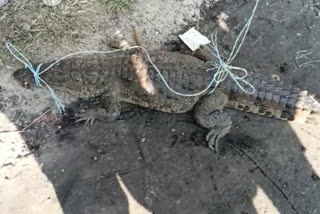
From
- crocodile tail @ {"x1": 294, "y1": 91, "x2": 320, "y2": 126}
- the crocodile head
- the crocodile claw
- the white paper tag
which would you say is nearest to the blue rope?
the crocodile head

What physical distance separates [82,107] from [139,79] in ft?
2.36

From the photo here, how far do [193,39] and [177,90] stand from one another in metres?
0.91

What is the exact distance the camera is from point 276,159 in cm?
423

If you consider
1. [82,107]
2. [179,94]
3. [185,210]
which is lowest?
[185,210]

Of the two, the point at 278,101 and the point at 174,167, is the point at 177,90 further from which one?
the point at 278,101

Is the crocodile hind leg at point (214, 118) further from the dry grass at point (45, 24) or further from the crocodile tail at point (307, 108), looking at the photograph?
the dry grass at point (45, 24)

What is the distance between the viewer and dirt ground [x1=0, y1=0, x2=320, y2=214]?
397cm

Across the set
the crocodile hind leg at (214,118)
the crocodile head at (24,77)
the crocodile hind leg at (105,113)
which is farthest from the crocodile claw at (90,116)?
the crocodile hind leg at (214,118)

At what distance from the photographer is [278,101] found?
4270 millimetres

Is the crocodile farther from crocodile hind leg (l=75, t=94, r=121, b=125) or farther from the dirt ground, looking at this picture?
the dirt ground

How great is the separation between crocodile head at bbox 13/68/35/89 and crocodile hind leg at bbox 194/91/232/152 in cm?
175

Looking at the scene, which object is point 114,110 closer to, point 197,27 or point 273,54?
point 197,27

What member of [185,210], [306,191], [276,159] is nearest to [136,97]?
[185,210]

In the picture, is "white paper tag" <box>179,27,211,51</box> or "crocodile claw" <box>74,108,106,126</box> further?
"white paper tag" <box>179,27,211,51</box>
